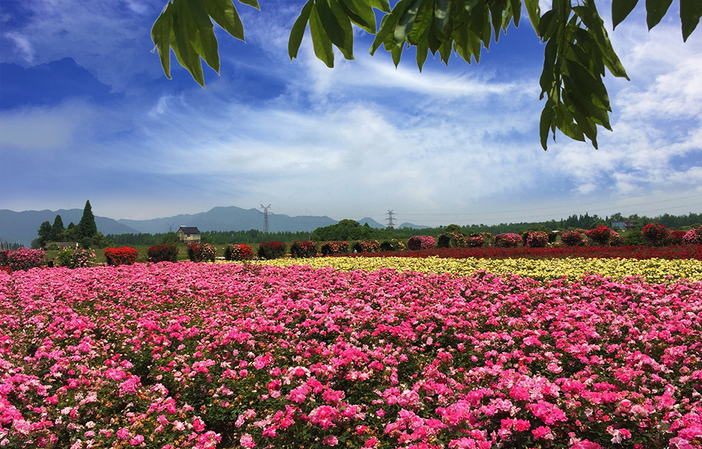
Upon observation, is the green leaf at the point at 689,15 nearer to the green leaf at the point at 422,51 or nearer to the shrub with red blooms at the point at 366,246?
the green leaf at the point at 422,51

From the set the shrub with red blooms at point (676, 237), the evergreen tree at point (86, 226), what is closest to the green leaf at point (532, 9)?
the shrub with red blooms at point (676, 237)

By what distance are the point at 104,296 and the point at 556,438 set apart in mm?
8064

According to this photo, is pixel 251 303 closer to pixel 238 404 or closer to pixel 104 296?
pixel 238 404

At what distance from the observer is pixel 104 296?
24.9 ft

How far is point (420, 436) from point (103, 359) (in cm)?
390

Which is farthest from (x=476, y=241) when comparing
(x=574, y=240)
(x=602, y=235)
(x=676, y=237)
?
(x=676, y=237)

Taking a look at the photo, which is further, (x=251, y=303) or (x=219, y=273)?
(x=219, y=273)

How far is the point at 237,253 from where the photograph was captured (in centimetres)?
1908

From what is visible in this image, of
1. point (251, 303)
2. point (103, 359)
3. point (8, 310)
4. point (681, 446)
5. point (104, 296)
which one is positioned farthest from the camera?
point (104, 296)

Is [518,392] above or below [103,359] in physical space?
above

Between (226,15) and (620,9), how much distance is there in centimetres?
82

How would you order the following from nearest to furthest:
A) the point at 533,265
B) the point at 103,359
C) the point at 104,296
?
the point at 103,359
the point at 104,296
the point at 533,265

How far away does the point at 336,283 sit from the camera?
Answer: 768 cm

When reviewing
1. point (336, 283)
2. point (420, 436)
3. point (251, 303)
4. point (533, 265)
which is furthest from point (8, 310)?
point (533, 265)
